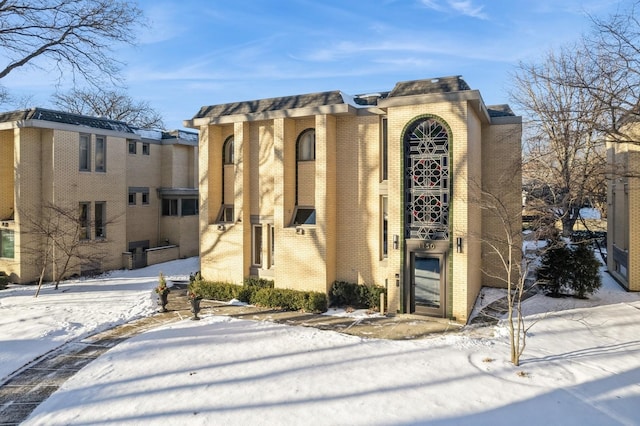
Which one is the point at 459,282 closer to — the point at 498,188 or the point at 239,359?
the point at 498,188

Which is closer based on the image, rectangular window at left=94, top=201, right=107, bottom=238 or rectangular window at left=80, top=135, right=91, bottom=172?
rectangular window at left=80, top=135, right=91, bottom=172

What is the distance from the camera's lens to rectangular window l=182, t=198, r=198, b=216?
2596cm

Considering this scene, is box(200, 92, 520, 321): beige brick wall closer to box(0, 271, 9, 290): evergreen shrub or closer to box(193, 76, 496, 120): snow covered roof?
box(193, 76, 496, 120): snow covered roof

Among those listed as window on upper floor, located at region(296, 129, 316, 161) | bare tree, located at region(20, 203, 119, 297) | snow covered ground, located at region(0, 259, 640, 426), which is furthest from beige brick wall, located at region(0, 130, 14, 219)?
window on upper floor, located at region(296, 129, 316, 161)

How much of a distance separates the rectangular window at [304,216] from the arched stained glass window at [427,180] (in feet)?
12.2

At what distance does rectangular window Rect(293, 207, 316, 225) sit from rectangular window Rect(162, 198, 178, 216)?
13374 millimetres

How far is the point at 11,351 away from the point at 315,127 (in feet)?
36.4

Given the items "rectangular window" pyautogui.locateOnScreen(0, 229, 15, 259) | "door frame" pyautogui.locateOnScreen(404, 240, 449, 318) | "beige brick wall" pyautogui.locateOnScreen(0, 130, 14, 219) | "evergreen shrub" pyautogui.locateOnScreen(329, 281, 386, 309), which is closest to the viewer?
"door frame" pyautogui.locateOnScreen(404, 240, 449, 318)

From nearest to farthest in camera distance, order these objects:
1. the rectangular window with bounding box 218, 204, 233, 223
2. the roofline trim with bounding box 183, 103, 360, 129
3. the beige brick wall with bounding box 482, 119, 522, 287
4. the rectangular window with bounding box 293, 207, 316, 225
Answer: the roofline trim with bounding box 183, 103, 360, 129 → the rectangular window with bounding box 293, 207, 316, 225 → the beige brick wall with bounding box 482, 119, 522, 287 → the rectangular window with bounding box 218, 204, 233, 223

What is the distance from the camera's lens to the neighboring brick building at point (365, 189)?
485 inches

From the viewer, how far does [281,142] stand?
14664 mm

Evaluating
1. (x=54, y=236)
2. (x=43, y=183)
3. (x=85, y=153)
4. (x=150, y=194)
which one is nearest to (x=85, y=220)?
(x=54, y=236)

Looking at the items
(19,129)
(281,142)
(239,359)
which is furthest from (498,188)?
(19,129)

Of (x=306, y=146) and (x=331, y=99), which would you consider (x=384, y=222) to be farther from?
(x=331, y=99)
